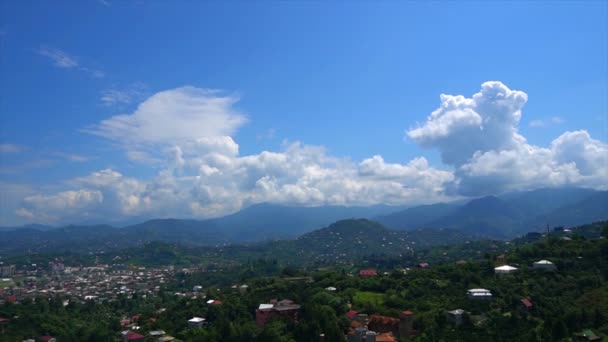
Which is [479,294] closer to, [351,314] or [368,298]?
[368,298]

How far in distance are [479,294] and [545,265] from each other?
9.19 m

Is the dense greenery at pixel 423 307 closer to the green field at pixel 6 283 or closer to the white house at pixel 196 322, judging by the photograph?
the white house at pixel 196 322

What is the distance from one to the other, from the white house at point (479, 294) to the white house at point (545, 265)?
801cm

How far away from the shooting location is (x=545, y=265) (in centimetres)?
3862

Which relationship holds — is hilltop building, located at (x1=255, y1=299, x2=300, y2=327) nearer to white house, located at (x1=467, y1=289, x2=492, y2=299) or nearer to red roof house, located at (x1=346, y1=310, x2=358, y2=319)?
red roof house, located at (x1=346, y1=310, x2=358, y2=319)

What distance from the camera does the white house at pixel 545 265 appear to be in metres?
38.2

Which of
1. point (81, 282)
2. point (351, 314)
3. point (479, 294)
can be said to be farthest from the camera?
point (81, 282)

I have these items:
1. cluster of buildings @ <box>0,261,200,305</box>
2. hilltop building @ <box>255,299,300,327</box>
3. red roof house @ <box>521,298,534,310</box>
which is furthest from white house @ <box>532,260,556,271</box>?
cluster of buildings @ <box>0,261,200,305</box>

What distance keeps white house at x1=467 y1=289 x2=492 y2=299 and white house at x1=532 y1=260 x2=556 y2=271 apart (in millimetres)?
8009

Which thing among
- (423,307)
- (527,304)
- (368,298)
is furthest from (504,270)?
(368,298)

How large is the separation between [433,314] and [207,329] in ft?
51.1

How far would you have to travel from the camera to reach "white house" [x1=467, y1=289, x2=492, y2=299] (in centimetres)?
3297

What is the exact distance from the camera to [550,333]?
24.0m

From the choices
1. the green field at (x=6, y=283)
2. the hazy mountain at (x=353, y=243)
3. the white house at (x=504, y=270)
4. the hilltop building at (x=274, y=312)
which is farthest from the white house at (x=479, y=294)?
the hazy mountain at (x=353, y=243)
